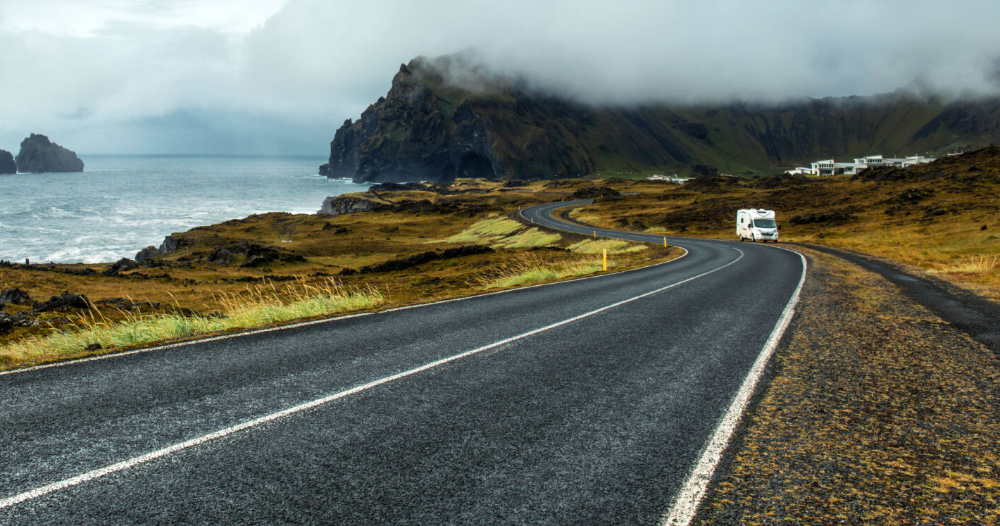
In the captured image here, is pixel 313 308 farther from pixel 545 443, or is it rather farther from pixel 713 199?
pixel 713 199

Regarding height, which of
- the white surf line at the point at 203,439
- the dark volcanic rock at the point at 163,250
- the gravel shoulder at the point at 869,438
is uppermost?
the white surf line at the point at 203,439

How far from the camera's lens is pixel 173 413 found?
5.12m

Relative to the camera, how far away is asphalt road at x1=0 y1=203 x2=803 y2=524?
3537 millimetres

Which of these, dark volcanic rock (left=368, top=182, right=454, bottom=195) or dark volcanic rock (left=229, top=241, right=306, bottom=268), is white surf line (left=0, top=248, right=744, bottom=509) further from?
dark volcanic rock (left=368, top=182, right=454, bottom=195)

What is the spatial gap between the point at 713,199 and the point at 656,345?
8765cm

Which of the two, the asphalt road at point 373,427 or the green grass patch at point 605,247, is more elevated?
the asphalt road at point 373,427

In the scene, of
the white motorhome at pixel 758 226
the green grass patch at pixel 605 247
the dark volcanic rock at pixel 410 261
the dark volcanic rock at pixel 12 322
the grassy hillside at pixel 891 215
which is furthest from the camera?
the white motorhome at pixel 758 226

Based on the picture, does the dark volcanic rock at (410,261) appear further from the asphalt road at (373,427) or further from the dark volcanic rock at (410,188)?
the dark volcanic rock at (410,188)

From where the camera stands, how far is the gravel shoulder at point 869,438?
3457 millimetres

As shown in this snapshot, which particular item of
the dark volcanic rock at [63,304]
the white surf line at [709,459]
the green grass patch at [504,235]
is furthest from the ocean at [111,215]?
the white surf line at [709,459]

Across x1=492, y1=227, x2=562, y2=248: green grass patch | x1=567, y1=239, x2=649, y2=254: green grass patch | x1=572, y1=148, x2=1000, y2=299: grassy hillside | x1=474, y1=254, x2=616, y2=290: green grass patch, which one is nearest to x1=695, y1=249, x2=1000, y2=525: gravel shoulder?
x1=572, y1=148, x2=1000, y2=299: grassy hillside

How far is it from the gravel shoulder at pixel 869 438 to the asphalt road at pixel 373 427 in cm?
48

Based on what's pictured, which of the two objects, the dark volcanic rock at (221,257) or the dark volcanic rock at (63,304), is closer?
the dark volcanic rock at (63,304)

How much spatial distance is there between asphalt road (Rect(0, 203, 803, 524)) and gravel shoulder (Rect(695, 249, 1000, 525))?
483mm
